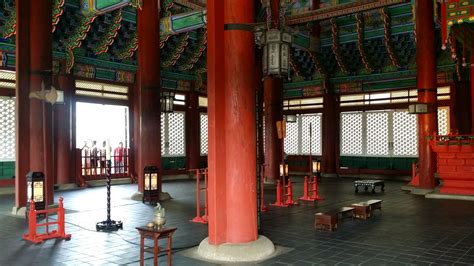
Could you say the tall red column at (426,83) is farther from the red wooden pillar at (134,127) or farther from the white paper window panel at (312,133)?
the red wooden pillar at (134,127)

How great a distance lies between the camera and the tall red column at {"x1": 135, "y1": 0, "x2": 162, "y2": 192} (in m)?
11.8

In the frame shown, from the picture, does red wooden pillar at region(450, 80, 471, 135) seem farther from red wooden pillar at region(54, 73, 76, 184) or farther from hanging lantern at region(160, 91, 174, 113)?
red wooden pillar at region(54, 73, 76, 184)

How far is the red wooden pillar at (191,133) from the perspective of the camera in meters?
18.9

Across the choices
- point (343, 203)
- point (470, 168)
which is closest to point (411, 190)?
point (470, 168)

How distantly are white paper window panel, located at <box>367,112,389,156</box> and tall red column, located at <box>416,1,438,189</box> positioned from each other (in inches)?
196

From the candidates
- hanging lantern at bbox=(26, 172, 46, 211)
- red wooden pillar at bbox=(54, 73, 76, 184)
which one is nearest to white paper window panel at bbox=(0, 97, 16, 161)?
red wooden pillar at bbox=(54, 73, 76, 184)

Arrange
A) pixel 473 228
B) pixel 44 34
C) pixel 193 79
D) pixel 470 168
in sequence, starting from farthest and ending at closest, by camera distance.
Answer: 1. pixel 193 79
2. pixel 470 168
3. pixel 44 34
4. pixel 473 228

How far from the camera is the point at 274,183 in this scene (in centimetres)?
1572

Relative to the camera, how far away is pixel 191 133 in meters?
18.9

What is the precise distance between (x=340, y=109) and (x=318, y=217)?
477 inches

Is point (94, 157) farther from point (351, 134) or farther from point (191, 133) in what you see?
point (351, 134)

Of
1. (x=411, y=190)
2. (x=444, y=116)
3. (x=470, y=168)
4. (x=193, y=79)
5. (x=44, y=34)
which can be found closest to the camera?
(x=44, y=34)

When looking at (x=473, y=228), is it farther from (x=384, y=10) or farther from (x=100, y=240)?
(x=384, y=10)

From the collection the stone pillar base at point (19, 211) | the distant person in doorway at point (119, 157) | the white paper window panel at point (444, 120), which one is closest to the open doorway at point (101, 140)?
the distant person in doorway at point (119, 157)
